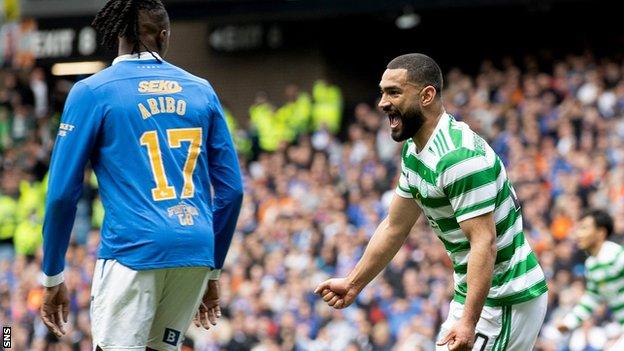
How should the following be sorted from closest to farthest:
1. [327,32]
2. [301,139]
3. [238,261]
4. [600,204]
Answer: [600,204] < [238,261] < [301,139] < [327,32]

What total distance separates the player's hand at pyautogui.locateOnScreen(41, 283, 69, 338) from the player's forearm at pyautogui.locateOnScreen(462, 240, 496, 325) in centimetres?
177

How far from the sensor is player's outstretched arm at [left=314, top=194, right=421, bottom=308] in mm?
6070

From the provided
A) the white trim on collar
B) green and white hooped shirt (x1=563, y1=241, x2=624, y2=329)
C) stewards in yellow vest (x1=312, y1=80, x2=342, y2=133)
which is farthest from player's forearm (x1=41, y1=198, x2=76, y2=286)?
stewards in yellow vest (x1=312, y1=80, x2=342, y2=133)

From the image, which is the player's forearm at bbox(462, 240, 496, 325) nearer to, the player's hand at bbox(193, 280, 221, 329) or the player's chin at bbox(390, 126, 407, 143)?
the player's chin at bbox(390, 126, 407, 143)

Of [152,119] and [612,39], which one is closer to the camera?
[152,119]

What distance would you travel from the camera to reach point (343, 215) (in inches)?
664

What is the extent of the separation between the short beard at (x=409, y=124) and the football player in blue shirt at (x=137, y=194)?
0.88 metres

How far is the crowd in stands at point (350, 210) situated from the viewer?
14.0m

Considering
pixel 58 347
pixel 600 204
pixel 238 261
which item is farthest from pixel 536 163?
pixel 58 347

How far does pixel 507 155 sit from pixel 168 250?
1163 cm

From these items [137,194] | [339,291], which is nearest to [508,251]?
[339,291]

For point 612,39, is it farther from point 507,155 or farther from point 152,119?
point 152,119

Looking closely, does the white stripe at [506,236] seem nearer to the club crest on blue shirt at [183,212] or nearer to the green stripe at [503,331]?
the green stripe at [503,331]

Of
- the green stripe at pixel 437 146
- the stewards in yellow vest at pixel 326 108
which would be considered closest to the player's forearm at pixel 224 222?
the green stripe at pixel 437 146
